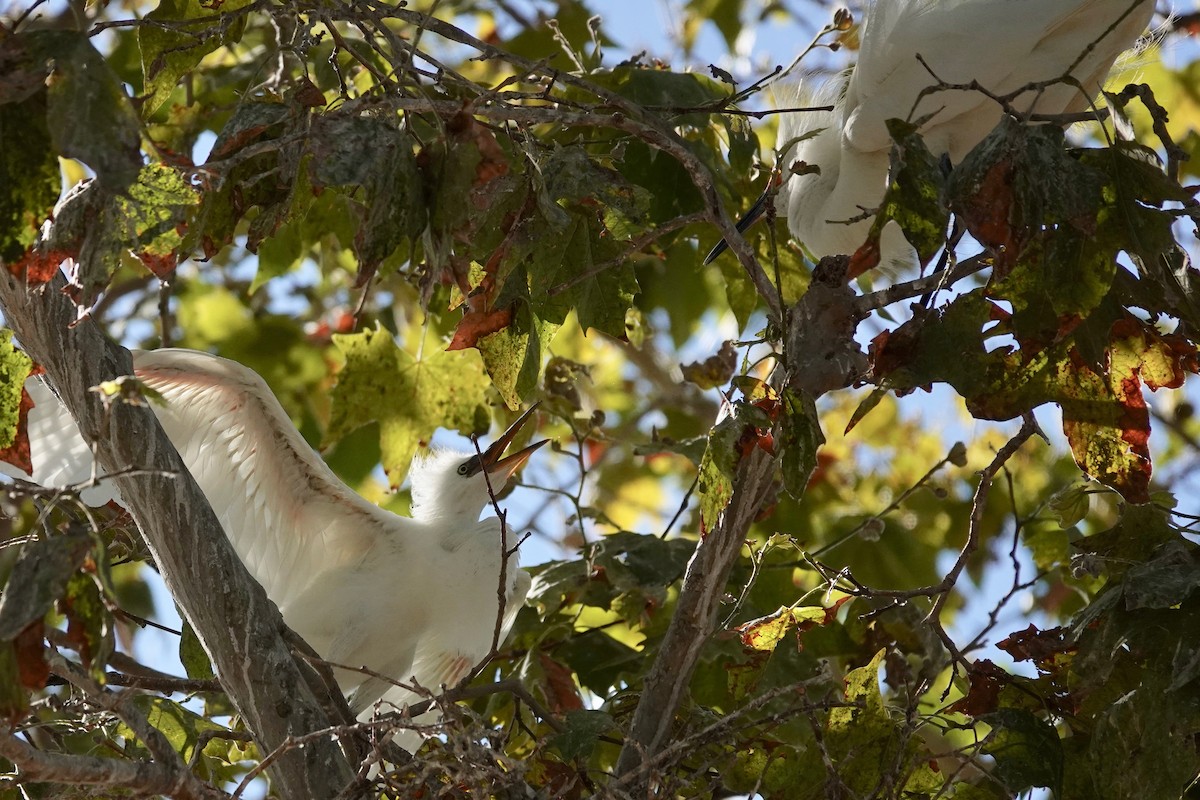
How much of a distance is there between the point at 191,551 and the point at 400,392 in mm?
1083

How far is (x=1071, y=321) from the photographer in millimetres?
1361

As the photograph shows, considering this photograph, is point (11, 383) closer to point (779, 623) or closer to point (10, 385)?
point (10, 385)

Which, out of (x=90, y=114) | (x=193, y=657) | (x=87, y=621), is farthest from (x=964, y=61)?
(x=87, y=621)

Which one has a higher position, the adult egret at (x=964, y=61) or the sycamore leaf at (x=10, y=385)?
the adult egret at (x=964, y=61)

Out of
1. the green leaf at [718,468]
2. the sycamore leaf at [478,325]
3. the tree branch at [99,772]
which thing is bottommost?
the tree branch at [99,772]

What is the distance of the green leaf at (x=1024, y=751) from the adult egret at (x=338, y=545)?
3.56 feet

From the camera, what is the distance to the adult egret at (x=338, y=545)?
94.0 inches

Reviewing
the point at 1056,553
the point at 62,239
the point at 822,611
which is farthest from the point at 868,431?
the point at 62,239

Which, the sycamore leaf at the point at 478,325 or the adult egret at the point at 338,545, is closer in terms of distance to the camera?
the sycamore leaf at the point at 478,325

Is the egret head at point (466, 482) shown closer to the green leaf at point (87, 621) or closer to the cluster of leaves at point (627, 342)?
the cluster of leaves at point (627, 342)

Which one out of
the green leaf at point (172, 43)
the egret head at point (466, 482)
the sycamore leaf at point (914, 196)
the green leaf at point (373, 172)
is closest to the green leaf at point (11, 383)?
the green leaf at point (172, 43)

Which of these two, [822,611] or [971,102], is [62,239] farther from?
[971,102]

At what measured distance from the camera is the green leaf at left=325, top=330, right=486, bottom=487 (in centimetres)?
259

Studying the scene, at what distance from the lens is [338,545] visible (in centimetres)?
268
